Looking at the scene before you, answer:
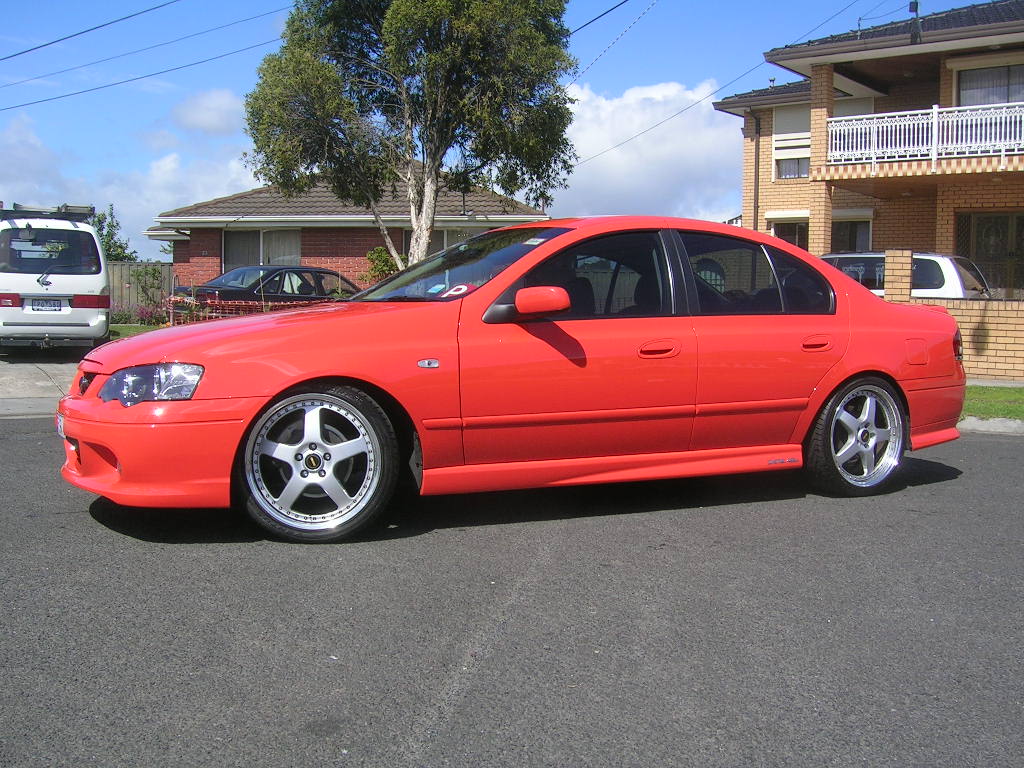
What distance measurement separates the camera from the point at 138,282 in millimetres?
24016

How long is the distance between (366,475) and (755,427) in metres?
2.19

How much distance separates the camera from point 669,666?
3434mm

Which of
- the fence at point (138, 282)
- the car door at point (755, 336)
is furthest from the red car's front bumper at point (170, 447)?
the fence at point (138, 282)

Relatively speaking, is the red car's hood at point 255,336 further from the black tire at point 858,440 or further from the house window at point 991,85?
the house window at point 991,85

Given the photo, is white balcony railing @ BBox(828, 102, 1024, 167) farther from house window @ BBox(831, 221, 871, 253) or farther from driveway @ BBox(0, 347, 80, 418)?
driveway @ BBox(0, 347, 80, 418)

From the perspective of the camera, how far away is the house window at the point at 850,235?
24.0 m

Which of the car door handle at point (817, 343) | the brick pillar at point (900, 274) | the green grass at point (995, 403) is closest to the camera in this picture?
the car door handle at point (817, 343)

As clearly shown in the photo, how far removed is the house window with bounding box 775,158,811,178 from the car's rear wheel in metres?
23.7

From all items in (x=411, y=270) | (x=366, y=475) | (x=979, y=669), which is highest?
(x=411, y=270)

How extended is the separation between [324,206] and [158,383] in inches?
852

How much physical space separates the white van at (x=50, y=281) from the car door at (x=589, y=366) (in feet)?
32.6

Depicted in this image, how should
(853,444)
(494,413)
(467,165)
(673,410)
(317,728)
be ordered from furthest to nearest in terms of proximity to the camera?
(467,165), (853,444), (673,410), (494,413), (317,728)

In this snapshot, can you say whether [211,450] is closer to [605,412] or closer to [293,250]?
[605,412]

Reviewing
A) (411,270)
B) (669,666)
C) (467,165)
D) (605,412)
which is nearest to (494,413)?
(605,412)
